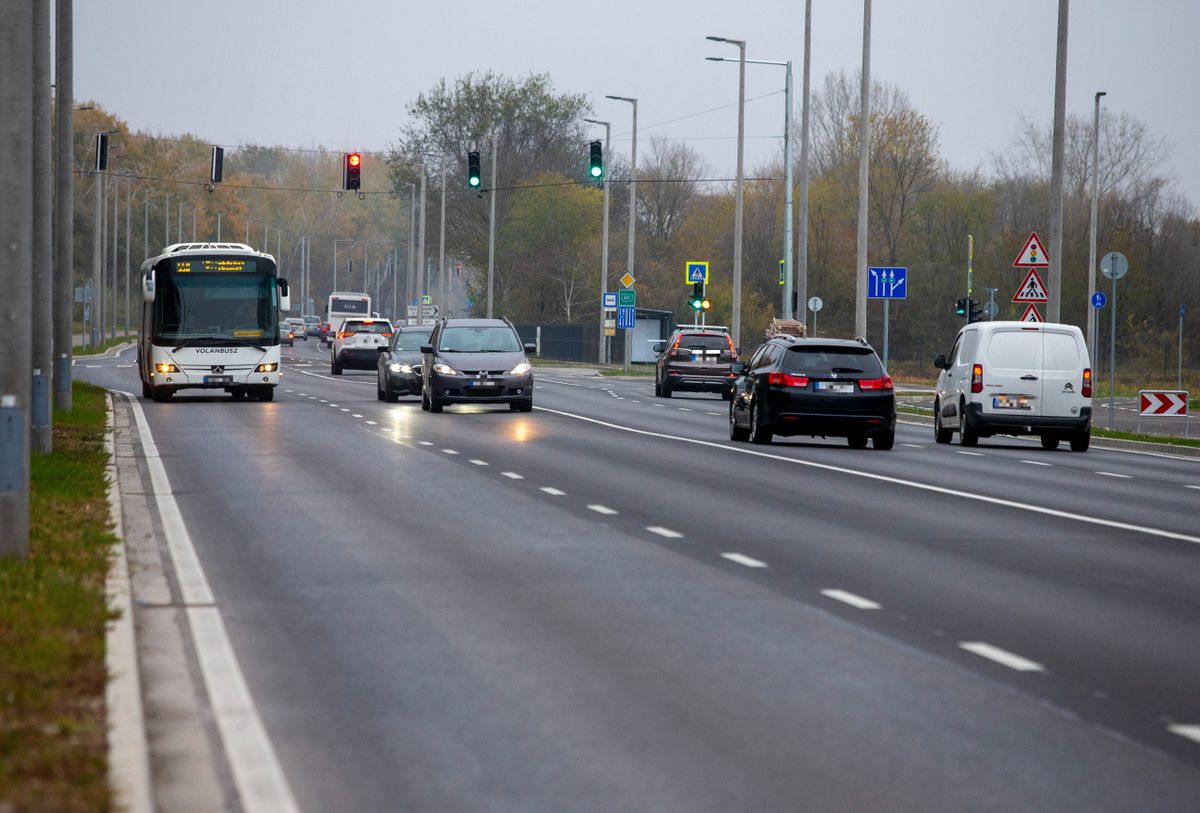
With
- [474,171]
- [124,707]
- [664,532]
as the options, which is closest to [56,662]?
[124,707]

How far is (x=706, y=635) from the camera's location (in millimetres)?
9508

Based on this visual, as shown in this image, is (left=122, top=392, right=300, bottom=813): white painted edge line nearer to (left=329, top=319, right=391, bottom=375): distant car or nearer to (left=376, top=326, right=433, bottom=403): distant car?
(left=376, top=326, right=433, bottom=403): distant car

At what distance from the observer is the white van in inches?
1065

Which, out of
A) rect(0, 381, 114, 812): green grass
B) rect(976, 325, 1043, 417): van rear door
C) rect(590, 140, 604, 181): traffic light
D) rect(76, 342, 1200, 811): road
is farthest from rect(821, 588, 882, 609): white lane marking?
rect(590, 140, 604, 181): traffic light

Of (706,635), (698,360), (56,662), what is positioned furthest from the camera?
(698,360)

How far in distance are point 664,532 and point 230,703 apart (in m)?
7.04

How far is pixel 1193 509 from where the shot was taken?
17797 mm

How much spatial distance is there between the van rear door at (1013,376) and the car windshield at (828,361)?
2.05 m

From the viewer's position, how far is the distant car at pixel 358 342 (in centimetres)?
6009

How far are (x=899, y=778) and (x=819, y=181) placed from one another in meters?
84.9

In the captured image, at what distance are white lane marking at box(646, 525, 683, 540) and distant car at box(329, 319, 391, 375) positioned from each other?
46.0m

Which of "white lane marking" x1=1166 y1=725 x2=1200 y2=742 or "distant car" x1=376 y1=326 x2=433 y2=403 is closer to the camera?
"white lane marking" x1=1166 y1=725 x2=1200 y2=742

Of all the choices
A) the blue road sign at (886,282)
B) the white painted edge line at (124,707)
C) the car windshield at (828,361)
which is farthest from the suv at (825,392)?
the white painted edge line at (124,707)

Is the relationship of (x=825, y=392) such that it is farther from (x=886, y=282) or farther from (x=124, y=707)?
(x=124, y=707)
